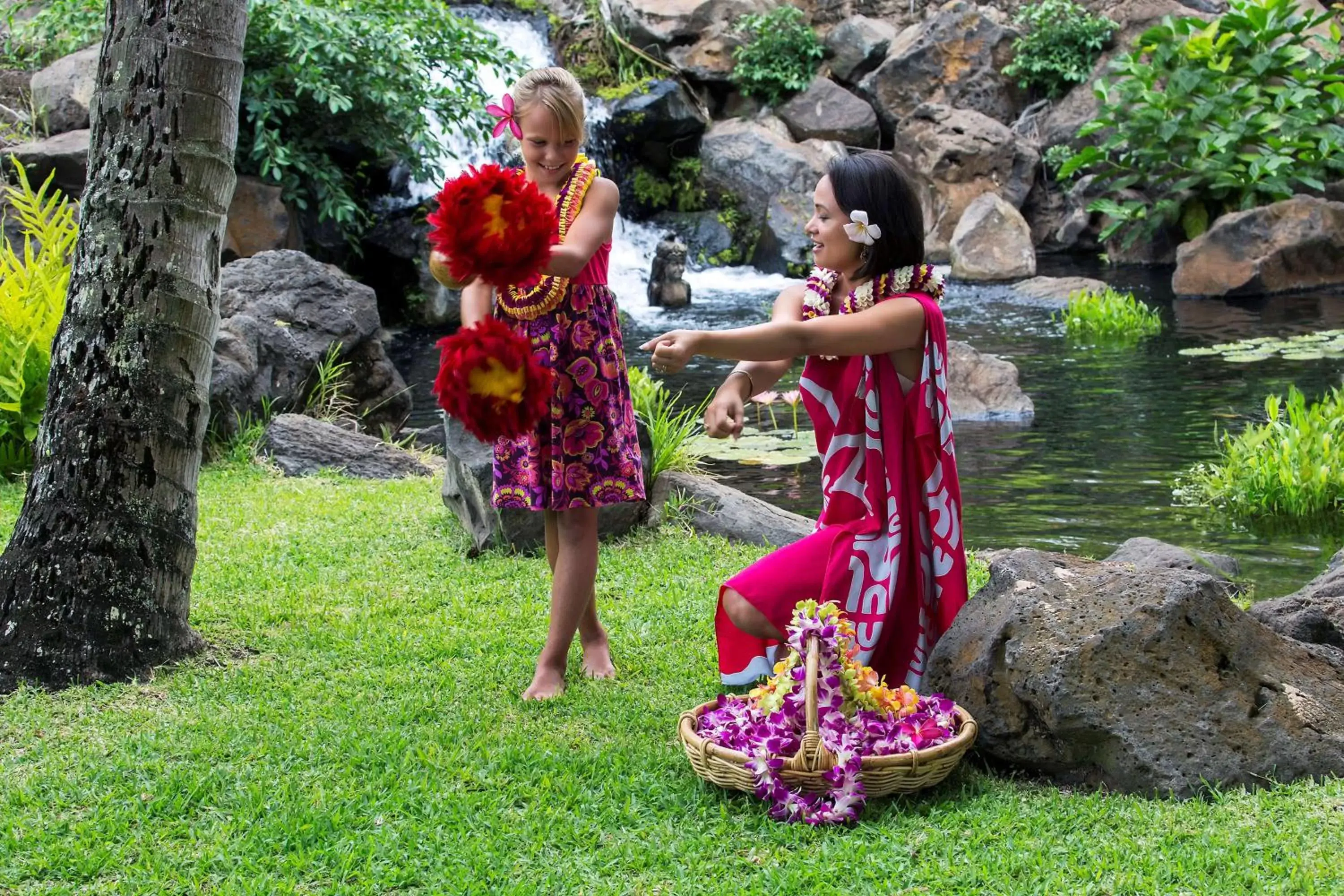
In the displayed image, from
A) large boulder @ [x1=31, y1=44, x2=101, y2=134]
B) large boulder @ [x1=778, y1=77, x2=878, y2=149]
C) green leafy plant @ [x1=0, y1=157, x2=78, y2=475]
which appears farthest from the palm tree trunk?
large boulder @ [x1=778, y1=77, x2=878, y2=149]

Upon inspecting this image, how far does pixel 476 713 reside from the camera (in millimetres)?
3730

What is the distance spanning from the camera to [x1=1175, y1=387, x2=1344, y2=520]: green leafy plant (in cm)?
679

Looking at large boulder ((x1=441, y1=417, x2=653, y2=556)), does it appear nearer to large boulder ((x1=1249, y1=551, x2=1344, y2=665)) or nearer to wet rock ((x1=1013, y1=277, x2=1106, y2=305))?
large boulder ((x1=1249, y1=551, x2=1344, y2=665))

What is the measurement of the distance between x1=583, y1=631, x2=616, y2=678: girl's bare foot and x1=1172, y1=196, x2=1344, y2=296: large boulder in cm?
1271

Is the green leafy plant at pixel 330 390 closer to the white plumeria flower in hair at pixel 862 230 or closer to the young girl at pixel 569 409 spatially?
the young girl at pixel 569 409

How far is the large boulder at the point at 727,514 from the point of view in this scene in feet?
19.7

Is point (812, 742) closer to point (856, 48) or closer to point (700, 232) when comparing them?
point (700, 232)

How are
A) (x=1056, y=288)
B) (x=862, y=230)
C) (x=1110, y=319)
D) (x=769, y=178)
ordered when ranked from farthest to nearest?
(x=769, y=178), (x=1056, y=288), (x=1110, y=319), (x=862, y=230)

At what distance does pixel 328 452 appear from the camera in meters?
7.50

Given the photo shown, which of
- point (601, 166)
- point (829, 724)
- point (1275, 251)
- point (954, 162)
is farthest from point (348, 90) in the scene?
point (829, 724)

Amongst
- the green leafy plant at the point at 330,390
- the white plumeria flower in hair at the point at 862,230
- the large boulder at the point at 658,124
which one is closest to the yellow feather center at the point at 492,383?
the white plumeria flower in hair at the point at 862,230

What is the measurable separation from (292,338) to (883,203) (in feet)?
18.9

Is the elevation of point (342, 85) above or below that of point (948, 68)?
below

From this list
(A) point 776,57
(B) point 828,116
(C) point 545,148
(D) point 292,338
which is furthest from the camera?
(A) point 776,57
